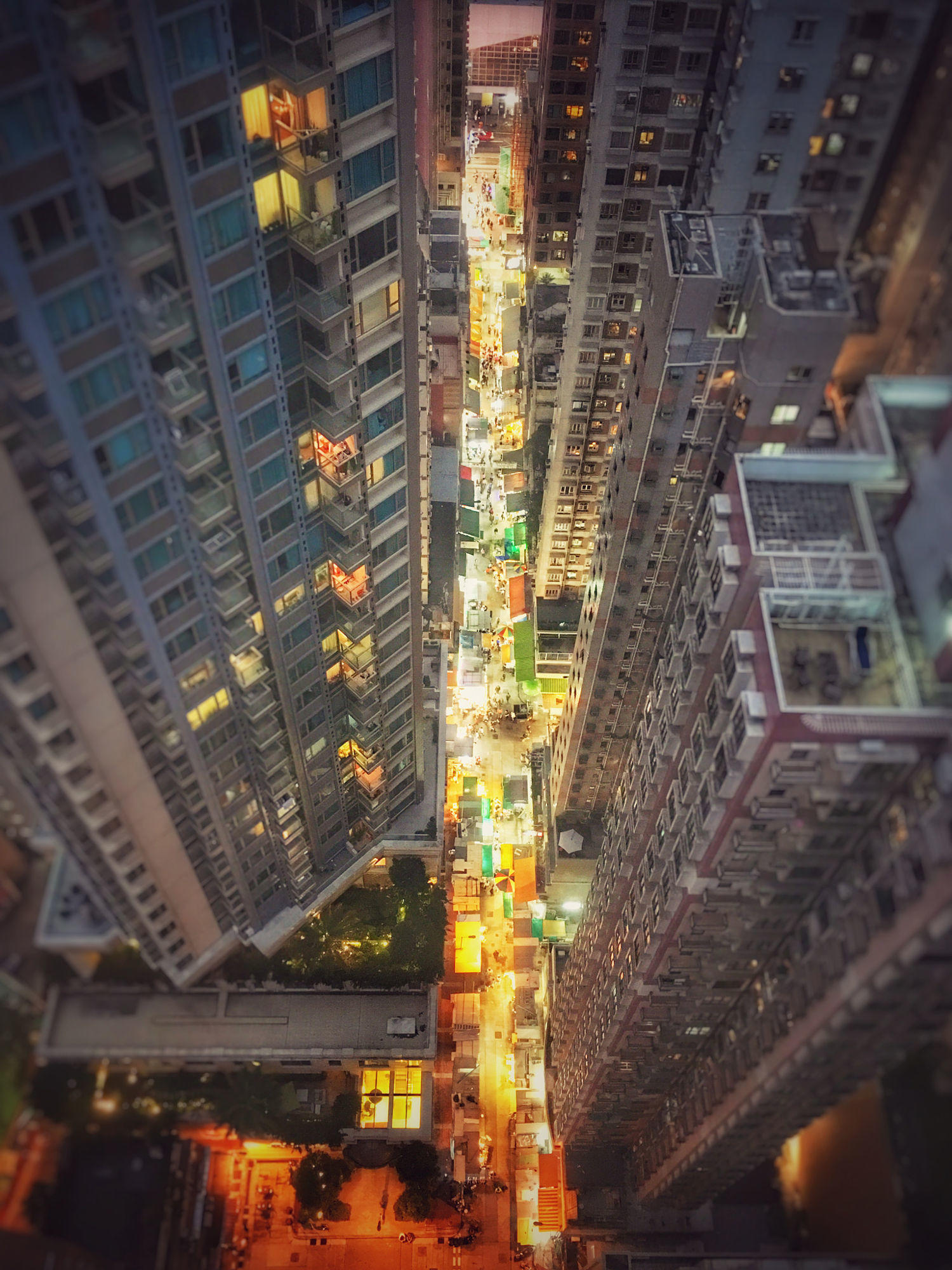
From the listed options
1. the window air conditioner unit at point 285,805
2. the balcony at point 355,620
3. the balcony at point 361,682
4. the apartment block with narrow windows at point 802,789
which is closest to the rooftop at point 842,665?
the apartment block with narrow windows at point 802,789

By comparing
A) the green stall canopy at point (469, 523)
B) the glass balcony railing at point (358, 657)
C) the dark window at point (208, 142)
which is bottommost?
the dark window at point (208, 142)

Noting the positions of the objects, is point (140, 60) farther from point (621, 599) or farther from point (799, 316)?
point (621, 599)

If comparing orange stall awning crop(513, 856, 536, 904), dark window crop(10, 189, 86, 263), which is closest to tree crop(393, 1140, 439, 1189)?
orange stall awning crop(513, 856, 536, 904)

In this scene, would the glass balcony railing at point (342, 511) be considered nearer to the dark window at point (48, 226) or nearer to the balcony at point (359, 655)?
the balcony at point (359, 655)

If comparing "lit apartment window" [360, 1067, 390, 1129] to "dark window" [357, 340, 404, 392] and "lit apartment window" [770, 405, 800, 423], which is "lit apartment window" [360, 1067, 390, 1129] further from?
"lit apartment window" [770, 405, 800, 423]

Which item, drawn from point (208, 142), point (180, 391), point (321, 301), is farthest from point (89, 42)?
point (321, 301)

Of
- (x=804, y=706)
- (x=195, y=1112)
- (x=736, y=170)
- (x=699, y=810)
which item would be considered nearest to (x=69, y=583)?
(x=195, y=1112)
